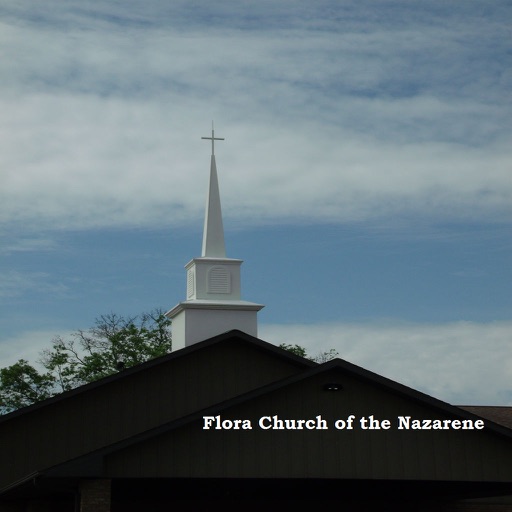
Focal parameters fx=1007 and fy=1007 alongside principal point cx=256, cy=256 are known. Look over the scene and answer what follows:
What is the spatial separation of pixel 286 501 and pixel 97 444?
15.5 ft

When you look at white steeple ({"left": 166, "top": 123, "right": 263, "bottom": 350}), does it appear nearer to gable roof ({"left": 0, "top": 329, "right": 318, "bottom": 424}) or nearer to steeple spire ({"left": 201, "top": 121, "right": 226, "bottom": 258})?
steeple spire ({"left": 201, "top": 121, "right": 226, "bottom": 258})

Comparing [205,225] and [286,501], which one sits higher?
[205,225]

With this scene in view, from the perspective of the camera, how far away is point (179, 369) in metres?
23.6

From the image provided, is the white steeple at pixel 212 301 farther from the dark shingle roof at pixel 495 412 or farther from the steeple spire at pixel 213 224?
the dark shingle roof at pixel 495 412

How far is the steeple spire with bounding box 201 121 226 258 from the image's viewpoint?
30656mm

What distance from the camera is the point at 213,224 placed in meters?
31.3

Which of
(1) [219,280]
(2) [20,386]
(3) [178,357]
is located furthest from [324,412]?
(2) [20,386]

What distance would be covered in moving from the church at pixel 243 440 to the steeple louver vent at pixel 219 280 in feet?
2.74

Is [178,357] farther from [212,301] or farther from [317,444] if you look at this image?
[317,444]

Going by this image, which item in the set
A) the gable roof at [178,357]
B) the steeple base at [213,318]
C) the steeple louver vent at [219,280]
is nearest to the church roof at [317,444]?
the gable roof at [178,357]

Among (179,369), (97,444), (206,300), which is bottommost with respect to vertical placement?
(97,444)

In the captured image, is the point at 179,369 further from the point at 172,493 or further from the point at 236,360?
the point at 172,493

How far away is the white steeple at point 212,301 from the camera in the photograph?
28359 mm

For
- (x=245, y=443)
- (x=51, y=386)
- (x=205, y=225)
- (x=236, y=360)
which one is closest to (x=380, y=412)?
(x=245, y=443)
